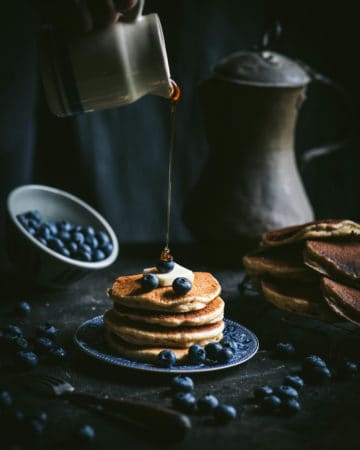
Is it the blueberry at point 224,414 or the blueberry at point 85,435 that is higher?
the blueberry at point 85,435

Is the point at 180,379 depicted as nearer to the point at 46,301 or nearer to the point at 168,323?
the point at 168,323

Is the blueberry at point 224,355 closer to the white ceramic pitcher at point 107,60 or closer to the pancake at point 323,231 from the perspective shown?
the pancake at point 323,231

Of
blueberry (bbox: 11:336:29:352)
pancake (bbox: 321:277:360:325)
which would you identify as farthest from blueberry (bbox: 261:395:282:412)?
blueberry (bbox: 11:336:29:352)

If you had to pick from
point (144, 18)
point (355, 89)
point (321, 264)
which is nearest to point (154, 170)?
point (355, 89)

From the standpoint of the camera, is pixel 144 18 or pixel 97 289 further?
pixel 97 289

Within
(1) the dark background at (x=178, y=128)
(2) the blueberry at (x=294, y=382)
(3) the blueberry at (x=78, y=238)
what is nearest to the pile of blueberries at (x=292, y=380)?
(2) the blueberry at (x=294, y=382)

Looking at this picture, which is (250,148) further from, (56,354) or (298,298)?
(56,354)

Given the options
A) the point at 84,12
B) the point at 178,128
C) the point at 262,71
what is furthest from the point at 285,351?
the point at 178,128

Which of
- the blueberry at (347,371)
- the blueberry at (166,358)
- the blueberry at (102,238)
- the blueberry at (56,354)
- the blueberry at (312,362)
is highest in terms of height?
the blueberry at (166,358)
